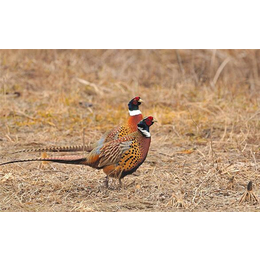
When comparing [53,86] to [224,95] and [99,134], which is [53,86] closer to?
[99,134]

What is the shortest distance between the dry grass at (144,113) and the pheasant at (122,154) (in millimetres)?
275

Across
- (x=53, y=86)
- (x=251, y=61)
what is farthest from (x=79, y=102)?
(x=251, y=61)

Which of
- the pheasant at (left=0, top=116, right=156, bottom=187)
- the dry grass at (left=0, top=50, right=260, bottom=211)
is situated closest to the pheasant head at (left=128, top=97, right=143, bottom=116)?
the pheasant at (left=0, top=116, right=156, bottom=187)

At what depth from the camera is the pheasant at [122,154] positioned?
15.9 ft

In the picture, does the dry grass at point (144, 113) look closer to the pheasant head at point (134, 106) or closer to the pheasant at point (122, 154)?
the pheasant at point (122, 154)

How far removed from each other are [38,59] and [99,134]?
331 centimetres

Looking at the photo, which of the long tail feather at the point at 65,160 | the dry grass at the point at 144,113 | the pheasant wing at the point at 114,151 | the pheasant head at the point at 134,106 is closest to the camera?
the long tail feather at the point at 65,160

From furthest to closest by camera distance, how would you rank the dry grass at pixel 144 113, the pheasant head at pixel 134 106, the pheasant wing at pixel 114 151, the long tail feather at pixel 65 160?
the pheasant head at pixel 134 106 < the dry grass at pixel 144 113 < the pheasant wing at pixel 114 151 < the long tail feather at pixel 65 160

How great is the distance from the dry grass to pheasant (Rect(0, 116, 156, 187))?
0.90 feet

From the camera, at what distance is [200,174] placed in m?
5.55

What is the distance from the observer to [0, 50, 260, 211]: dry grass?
16.4ft

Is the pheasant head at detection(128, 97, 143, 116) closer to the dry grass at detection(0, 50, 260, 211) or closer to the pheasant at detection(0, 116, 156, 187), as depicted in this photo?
the pheasant at detection(0, 116, 156, 187)

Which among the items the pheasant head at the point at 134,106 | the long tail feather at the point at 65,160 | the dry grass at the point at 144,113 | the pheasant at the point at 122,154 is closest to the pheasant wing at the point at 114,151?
the pheasant at the point at 122,154

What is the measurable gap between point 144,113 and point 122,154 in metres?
3.05
